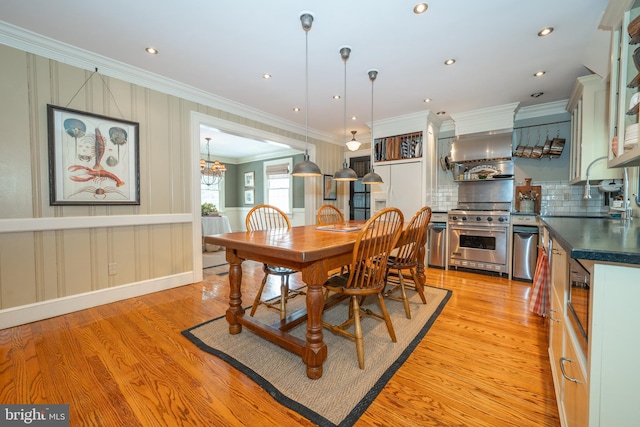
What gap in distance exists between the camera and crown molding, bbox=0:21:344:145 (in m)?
2.16

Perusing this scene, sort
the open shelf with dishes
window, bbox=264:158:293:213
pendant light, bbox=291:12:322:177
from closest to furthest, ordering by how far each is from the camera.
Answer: pendant light, bbox=291:12:322:177 → the open shelf with dishes → window, bbox=264:158:293:213

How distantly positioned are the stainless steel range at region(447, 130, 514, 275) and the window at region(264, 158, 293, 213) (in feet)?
12.5

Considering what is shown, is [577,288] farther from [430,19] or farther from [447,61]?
[447,61]

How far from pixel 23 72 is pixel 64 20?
0.62 m

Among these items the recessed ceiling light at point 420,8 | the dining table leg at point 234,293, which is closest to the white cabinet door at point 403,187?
the recessed ceiling light at point 420,8

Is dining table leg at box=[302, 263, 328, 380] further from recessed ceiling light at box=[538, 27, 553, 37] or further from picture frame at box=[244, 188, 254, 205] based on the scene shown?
picture frame at box=[244, 188, 254, 205]

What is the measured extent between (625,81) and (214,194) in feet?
25.9

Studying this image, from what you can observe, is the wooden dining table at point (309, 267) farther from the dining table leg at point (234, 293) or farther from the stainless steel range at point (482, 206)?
the stainless steel range at point (482, 206)

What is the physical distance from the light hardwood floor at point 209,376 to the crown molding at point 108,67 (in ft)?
7.65

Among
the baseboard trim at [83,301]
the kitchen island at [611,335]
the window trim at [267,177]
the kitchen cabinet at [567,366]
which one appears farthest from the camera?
the window trim at [267,177]

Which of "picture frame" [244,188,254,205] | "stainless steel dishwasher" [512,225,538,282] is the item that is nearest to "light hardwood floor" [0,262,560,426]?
"stainless steel dishwasher" [512,225,538,282]

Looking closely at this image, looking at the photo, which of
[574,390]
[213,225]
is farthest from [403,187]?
[213,225]

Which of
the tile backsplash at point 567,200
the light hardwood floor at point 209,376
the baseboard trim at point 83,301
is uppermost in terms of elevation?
the tile backsplash at point 567,200

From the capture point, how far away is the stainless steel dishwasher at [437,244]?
4055mm
